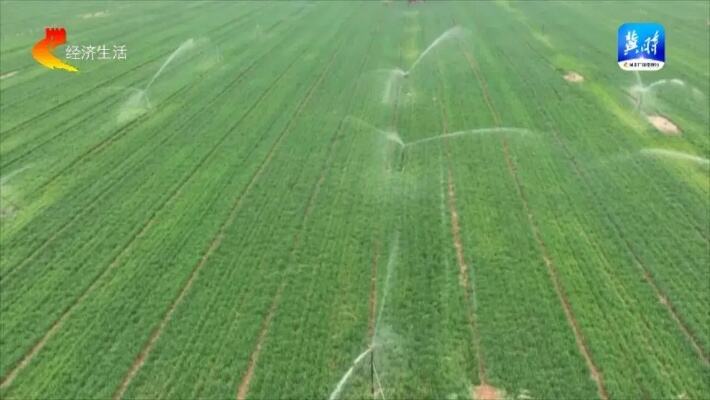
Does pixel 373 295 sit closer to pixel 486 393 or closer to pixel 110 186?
pixel 486 393

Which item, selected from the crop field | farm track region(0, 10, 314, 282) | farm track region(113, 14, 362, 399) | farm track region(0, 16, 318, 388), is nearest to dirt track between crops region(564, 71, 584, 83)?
the crop field

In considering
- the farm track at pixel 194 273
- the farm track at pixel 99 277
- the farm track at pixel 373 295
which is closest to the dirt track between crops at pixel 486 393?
the farm track at pixel 373 295

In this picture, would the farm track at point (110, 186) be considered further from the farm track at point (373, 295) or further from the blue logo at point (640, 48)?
the blue logo at point (640, 48)

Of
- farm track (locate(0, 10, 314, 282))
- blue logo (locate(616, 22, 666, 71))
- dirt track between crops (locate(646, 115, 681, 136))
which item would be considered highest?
blue logo (locate(616, 22, 666, 71))

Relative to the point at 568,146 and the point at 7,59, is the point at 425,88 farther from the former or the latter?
the point at 7,59

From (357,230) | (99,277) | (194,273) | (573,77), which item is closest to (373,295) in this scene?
(357,230)

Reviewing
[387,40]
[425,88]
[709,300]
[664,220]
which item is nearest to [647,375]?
[709,300]

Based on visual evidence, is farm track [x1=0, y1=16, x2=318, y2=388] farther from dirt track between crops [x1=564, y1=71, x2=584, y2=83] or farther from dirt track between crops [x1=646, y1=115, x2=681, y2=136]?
dirt track between crops [x1=646, y1=115, x2=681, y2=136]

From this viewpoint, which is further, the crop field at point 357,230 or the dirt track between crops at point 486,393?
the crop field at point 357,230
